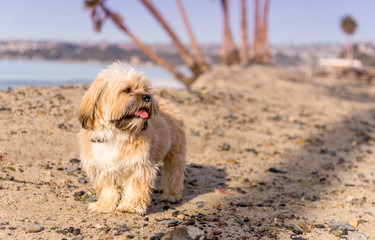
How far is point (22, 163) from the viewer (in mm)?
7082

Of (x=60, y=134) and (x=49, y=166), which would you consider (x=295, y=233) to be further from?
(x=60, y=134)

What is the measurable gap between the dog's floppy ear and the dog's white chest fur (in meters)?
0.29

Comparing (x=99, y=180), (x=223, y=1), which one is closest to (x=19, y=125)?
(x=99, y=180)

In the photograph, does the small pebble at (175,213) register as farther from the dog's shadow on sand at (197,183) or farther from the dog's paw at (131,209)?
the dog's paw at (131,209)


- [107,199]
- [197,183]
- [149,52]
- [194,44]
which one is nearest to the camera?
[107,199]

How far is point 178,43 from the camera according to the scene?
73.7ft

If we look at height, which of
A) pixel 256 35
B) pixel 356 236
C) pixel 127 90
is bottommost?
pixel 356 236

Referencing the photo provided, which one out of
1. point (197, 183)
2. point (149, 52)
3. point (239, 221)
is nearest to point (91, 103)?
point (239, 221)

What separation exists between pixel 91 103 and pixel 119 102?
386 mm

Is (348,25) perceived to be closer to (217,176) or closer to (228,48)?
(228,48)

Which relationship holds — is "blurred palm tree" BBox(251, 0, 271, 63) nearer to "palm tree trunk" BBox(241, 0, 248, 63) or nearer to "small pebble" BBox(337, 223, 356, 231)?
"palm tree trunk" BBox(241, 0, 248, 63)

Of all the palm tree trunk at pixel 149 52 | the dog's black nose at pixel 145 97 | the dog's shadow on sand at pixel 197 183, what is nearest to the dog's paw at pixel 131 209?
the dog's shadow on sand at pixel 197 183

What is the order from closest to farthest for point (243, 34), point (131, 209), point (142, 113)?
1. point (142, 113)
2. point (131, 209)
3. point (243, 34)

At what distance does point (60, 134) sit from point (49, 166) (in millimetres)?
1373
